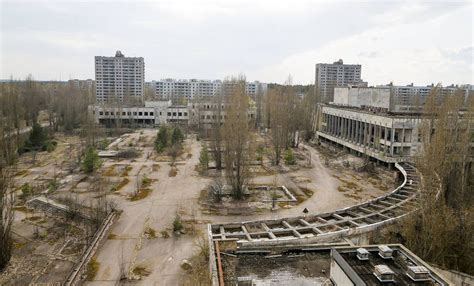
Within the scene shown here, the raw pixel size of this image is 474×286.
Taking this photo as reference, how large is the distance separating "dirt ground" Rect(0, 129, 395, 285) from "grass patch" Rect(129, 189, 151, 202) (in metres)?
0.06

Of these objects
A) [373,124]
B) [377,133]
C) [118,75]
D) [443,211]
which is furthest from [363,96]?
[118,75]

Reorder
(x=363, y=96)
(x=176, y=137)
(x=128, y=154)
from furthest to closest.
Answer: (x=176, y=137)
(x=363, y=96)
(x=128, y=154)

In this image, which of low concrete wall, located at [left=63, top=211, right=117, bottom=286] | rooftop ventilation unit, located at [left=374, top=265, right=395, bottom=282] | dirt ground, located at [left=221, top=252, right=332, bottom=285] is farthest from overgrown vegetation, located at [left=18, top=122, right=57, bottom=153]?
rooftop ventilation unit, located at [left=374, top=265, right=395, bottom=282]

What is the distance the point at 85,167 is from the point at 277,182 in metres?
13.5

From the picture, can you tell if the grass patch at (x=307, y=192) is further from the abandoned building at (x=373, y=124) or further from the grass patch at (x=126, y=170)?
the grass patch at (x=126, y=170)

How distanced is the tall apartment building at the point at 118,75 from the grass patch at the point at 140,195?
224ft

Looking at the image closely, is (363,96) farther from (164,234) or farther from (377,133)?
(164,234)

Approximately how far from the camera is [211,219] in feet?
56.6

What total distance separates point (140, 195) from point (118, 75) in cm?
7257

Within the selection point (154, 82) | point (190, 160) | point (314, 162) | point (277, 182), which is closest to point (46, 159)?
point (190, 160)

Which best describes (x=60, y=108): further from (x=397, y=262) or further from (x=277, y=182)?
(x=397, y=262)

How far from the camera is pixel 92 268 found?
12.3m

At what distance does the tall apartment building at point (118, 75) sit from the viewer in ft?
282

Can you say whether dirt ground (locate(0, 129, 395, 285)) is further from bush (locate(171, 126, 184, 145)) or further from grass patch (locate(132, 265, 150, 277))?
bush (locate(171, 126, 184, 145))
